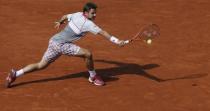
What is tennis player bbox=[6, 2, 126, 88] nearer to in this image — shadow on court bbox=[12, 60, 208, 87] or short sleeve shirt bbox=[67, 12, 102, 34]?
short sleeve shirt bbox=[67, 12, 102, 34]

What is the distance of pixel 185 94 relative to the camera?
1100cm

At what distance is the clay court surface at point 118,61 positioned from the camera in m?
10.6

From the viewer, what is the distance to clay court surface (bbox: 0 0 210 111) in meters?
10.6

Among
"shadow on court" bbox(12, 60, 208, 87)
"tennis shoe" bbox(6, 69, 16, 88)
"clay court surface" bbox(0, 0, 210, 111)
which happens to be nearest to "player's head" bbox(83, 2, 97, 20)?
"clay court surface" bbox(0, 0, 210, 111)

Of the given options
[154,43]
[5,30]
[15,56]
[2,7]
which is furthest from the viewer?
[2,7]

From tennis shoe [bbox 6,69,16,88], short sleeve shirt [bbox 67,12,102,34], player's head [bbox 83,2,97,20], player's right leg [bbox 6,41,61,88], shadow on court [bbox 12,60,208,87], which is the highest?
player's head [bbox 83,2,97,20]

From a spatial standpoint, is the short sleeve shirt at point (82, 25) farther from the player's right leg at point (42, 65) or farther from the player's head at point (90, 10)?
the player's right leg at point (42, 65)

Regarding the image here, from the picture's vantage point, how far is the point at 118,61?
→ 13.2 m

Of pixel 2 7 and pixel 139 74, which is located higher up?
pixel 2 7

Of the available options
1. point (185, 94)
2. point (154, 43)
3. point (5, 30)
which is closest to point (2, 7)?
point (5, 30)

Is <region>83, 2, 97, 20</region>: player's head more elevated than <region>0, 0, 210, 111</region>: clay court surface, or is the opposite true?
<region>83, 2, 97, 20</region>: player's head

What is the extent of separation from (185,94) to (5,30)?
654 cm

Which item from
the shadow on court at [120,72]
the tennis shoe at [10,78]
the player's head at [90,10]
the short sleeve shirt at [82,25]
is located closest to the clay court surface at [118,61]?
the shadow on court at [120,72]

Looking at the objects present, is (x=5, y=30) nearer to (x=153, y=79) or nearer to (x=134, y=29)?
(x=134, y=29)
